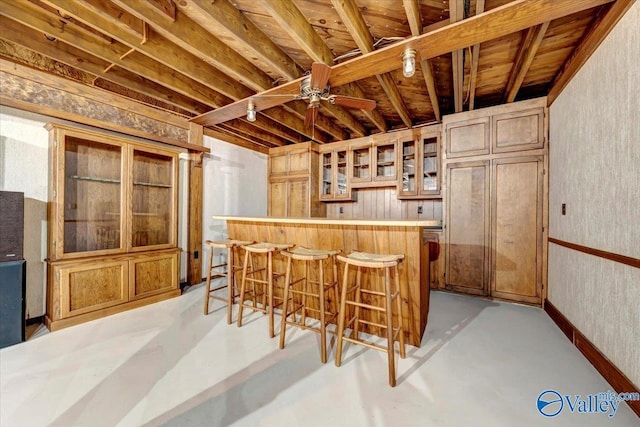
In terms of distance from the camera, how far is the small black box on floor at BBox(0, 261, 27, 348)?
2.00m

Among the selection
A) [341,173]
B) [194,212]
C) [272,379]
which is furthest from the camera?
[341,173]

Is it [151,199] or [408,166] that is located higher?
[408,166]

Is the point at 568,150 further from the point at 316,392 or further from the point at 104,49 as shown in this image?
the point at 104,49

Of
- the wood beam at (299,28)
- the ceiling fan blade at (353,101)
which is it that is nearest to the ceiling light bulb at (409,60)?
the ceiling fan blade at (353,101)

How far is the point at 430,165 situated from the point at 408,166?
13.2 inches

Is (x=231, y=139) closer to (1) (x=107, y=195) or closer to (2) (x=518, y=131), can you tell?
(1) (x=107, y=195)

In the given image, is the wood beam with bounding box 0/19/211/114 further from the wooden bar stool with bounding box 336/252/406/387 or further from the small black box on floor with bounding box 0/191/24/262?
the wooden bar stool with bounding box 336/252/406/387

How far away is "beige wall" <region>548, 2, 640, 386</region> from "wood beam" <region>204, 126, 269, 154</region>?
4304mm

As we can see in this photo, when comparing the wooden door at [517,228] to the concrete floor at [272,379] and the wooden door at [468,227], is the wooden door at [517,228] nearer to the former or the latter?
the wooden door at [468,227]

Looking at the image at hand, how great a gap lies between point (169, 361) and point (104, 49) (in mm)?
2714

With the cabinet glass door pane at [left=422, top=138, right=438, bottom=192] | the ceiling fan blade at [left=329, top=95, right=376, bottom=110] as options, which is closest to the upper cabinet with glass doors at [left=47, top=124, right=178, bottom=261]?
the ceiling fan blade at [left=329, top=95, right=376, bottom=110]

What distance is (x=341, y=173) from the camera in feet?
15.3

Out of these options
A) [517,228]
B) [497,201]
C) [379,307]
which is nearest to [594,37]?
[497,201]

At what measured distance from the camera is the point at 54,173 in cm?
229
